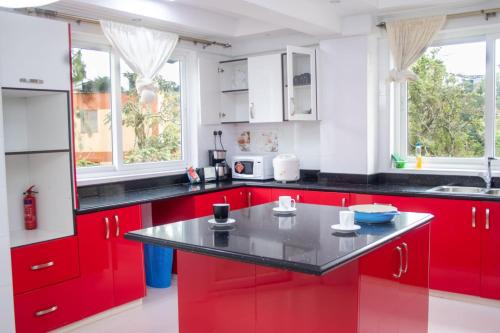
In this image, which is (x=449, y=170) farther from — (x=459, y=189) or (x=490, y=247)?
(x=490, y=247)

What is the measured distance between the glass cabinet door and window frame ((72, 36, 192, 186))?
44.4 inches

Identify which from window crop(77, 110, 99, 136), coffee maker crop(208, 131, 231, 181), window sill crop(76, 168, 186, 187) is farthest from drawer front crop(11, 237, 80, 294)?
coffee maker crop(208, 131, 231, 181)

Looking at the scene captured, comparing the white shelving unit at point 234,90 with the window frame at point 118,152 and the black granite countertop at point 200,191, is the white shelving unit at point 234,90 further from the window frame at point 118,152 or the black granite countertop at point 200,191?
the black granite countertop at point 200,191

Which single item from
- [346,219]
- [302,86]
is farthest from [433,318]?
[302,86]

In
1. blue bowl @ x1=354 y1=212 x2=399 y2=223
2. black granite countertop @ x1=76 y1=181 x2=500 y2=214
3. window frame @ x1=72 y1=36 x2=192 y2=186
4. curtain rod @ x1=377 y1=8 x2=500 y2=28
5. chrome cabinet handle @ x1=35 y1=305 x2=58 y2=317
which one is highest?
curtain rod @ x1=377 y1=8 x2=500 y2=28

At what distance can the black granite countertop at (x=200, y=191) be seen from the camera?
3.56 meters

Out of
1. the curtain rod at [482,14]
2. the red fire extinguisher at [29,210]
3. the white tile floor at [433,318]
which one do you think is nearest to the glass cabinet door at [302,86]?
the curtain rod at [482,14]

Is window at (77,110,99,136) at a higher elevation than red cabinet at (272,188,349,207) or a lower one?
higher

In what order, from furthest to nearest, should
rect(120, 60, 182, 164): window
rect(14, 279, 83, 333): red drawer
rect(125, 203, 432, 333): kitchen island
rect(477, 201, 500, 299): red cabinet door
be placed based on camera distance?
1. rect(120, 60, 182, 164): window
2. rect(477, 201, 500, 299): red cabinet door
3. rect(14, 279, 83, 333): red drawer
4. rect(125, 203, 432, 333): kitchen island

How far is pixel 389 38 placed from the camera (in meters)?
4.33

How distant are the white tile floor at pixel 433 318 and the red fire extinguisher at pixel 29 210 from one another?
0.79m

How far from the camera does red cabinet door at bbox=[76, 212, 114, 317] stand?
10.9 feet

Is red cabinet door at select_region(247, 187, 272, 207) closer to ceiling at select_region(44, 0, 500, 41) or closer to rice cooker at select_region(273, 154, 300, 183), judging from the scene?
rice cooker at select_region(273, 154, 300, 183)

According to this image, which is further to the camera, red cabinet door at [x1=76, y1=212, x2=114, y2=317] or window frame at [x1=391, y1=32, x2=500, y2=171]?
window frame at [x1=391, y1=32, x2=500, y2=171]
